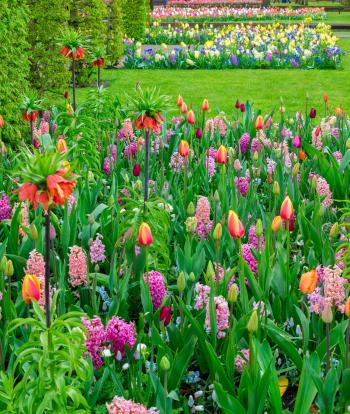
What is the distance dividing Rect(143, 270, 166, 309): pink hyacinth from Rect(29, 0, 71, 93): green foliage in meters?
5.82

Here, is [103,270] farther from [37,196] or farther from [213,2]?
[213,2]

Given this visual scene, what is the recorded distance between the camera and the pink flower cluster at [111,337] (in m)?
2.39

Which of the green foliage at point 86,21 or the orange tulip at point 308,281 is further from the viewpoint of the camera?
the green foliage at point 86,21

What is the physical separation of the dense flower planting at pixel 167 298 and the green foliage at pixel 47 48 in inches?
156

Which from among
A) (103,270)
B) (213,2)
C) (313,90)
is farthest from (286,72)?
(213,2)

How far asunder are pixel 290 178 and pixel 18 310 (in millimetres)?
1953

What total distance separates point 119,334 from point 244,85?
9387 millimetres

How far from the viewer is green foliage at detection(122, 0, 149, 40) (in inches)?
662

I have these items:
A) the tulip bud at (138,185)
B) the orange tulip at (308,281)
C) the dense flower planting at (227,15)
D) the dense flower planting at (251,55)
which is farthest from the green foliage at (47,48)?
the dense flower planting at (227,15)

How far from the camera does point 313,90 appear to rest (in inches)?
424

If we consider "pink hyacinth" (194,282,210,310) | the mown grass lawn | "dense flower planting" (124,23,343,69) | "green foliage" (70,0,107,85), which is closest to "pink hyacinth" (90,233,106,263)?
"pink hyacinth" (194,282,210,310)

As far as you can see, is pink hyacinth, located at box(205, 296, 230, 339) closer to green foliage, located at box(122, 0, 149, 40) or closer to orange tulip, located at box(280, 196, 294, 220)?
orange tulip, located at box(280, 196, 294, 220)

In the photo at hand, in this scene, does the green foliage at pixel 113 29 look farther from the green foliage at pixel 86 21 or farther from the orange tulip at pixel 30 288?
the orange tulip at pixel 30 288

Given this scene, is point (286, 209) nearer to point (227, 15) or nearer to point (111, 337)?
point (111, 337)
